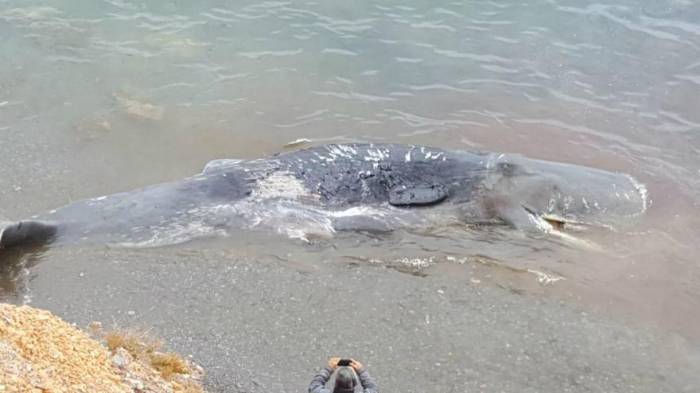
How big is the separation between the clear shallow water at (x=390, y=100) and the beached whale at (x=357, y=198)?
42 cm

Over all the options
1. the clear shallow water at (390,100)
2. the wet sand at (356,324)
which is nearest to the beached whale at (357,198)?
the clear shallow water at (390,100)

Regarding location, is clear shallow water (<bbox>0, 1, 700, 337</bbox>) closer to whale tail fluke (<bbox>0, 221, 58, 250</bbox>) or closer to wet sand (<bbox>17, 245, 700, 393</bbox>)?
wet sand (<bbox>17, 245, 700, 393</bbox>)

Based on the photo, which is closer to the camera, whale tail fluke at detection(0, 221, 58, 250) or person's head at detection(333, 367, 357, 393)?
person's head at detection(333, 367, 357, 393)

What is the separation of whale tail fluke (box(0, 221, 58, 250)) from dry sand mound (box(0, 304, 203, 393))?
264 cm

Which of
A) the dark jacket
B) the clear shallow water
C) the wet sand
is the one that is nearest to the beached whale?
the clear shallow water

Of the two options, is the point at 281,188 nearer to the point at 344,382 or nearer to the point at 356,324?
the point at 356,324

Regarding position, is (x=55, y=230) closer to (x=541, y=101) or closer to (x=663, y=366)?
(x=663, y=366)

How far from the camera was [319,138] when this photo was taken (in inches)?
474

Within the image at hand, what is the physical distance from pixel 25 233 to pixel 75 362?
3.77m

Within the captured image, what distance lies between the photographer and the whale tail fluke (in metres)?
8.35

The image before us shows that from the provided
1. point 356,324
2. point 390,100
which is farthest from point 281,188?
point 390,100

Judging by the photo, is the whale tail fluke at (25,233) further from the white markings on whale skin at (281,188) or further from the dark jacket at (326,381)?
the dark jacket at (326,381)

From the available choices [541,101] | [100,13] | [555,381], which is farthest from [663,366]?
[100,13]

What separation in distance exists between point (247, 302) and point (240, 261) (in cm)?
88
